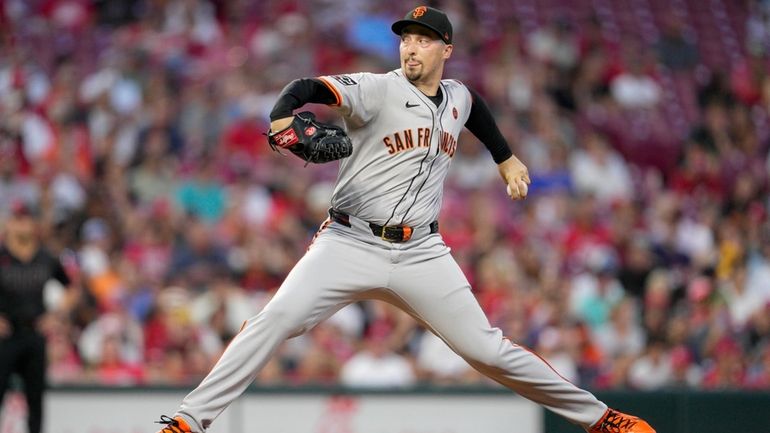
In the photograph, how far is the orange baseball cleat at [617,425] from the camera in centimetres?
541

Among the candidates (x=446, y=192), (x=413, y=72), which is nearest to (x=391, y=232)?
(x=413, y=72)

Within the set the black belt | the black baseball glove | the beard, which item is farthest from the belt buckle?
the beard

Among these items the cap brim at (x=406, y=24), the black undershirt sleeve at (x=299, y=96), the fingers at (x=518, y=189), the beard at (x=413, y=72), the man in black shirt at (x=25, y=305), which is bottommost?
the man in black shirt at (x=25, y=305)

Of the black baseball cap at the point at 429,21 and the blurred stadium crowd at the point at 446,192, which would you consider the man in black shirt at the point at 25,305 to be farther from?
the black baseball cap at the point at 429,21

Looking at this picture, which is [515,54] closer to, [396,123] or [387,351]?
[387,351]

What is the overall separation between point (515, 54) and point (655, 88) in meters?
1.51

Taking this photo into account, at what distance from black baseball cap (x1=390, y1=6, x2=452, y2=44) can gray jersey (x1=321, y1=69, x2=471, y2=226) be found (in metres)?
0.22

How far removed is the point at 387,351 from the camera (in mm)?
9438

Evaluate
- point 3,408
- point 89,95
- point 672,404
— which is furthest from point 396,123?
point 89,95

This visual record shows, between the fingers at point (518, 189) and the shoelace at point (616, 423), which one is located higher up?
the fingers at point (518, 189)

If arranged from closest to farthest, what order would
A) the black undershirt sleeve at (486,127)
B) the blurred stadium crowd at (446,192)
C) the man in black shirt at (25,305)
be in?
the black undershirt sleeve at (486,127) < the man in black shirt at (25,305) < the blurred stadium crowd at (446,192)

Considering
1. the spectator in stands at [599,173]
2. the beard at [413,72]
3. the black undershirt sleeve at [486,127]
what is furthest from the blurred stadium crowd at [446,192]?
the beard at [413,72]

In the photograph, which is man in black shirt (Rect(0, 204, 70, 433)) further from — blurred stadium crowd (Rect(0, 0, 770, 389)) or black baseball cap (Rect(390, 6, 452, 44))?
black baseball cap (Rect(390, 6, 452, 44))

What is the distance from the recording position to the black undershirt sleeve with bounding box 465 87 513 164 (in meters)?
5.69
